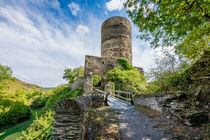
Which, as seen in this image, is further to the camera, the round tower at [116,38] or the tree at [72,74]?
the tree at [72,74]

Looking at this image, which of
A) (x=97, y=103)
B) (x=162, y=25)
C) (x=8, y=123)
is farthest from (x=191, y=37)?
(x=8, y=123)

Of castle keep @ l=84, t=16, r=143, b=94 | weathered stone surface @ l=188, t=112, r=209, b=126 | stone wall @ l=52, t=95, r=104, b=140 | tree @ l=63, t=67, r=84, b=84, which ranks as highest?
castle keep @ l=84, t=16, r=143, b=94

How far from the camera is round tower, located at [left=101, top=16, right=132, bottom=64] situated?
17.2 meters

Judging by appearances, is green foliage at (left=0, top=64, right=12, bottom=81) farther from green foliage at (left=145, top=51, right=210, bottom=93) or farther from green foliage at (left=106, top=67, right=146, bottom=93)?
green foliage at (left=145, top=51, right=210, bottom=93)

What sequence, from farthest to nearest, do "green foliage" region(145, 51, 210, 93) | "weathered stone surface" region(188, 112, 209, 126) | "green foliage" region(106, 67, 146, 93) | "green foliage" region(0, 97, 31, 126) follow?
"green foliage" region(0, 97, 31, 126) → "green foliage" region(106, 67, 146, 93) → "green foliage" region(145, 51, 210, 93) → "weathered stone surface" region(188, 112, 209, 126)

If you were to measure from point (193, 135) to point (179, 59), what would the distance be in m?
4.26

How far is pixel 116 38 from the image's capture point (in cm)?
1752

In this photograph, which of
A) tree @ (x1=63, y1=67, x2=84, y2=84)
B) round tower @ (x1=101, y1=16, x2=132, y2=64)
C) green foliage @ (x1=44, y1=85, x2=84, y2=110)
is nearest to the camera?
green foliage @ (x1=44, y1=85, x2=84, y2=110)

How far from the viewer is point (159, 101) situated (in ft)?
14.6

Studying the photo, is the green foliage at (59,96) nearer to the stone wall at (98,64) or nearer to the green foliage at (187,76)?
the stone wall at (98,64)

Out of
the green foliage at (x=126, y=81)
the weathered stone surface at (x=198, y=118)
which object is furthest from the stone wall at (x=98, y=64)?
the weathered stone surface at (x=198, y=118)

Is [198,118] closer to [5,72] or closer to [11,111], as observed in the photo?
[11,111]

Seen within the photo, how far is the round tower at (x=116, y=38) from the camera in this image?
677 inches

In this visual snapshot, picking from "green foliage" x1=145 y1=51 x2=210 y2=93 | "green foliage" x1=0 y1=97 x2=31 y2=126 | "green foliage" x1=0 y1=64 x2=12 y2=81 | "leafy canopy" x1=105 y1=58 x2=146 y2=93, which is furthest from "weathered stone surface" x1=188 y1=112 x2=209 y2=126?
"green foliage" x1=0 y1=64 x2=12 y2=81
